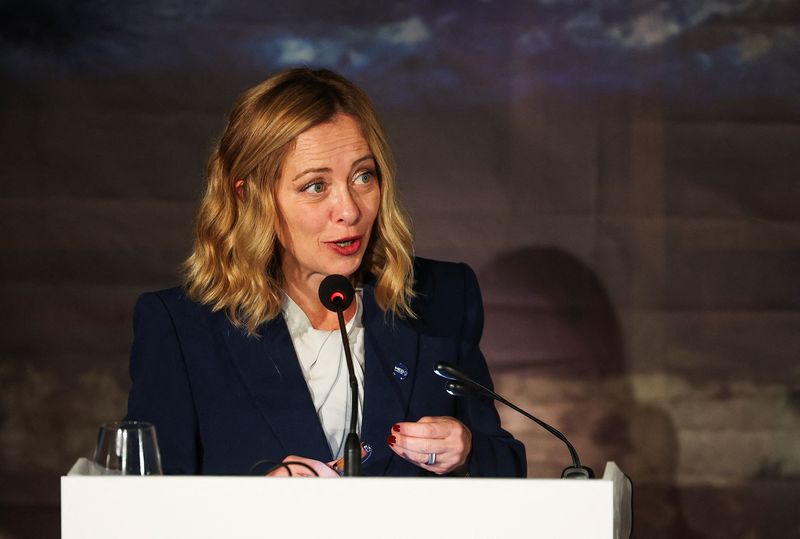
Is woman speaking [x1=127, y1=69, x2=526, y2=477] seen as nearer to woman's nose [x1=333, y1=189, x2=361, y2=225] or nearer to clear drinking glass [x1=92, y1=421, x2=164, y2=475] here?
woman's nose [x1=333, y1=189, x2=361, y2=225]

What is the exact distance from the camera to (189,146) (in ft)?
10.6

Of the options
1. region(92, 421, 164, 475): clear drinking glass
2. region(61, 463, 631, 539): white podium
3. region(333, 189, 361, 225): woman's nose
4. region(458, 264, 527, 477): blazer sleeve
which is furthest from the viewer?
region(333, 189, 361, 225): woman's nose

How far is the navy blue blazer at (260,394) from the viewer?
82.6 inches

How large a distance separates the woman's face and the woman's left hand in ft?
1.42

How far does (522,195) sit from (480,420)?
3.75 feet

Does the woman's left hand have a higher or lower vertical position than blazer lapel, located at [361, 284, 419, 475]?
lower

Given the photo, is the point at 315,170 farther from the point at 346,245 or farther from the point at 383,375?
the point at 383,375

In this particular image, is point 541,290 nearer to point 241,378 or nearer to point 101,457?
point 241,378

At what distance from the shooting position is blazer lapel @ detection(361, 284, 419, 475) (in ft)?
6.97

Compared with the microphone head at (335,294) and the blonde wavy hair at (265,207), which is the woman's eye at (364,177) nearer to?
the blonde wavy hair at (265,207)

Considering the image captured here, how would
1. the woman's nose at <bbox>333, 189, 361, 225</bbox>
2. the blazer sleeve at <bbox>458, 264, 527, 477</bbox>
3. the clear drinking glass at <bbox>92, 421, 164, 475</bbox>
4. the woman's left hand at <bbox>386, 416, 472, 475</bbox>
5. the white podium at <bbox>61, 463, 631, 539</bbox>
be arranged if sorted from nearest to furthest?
1. the white podium at <bbox>61, 463, 631, 539</bbox>
2. the clear drinking glass at <bbox>92, 421, 164, 475</bbox>
3. the woman's left hand at <bbox>386, 416, 472, 475</bbox>
4. the blazer sleeve at <bbox>458, 264, 527, 477</bbox>
5. the woman's nose at <bbox>333, 189, 361, 225</bbox>

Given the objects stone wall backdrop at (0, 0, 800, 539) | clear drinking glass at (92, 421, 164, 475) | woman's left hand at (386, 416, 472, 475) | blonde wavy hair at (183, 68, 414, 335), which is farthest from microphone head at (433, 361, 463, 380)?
stone wall backdrop at (0, 0, 800, 539)

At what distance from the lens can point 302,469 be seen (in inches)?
70.5

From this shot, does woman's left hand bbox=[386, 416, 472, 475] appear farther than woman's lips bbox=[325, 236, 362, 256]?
No
